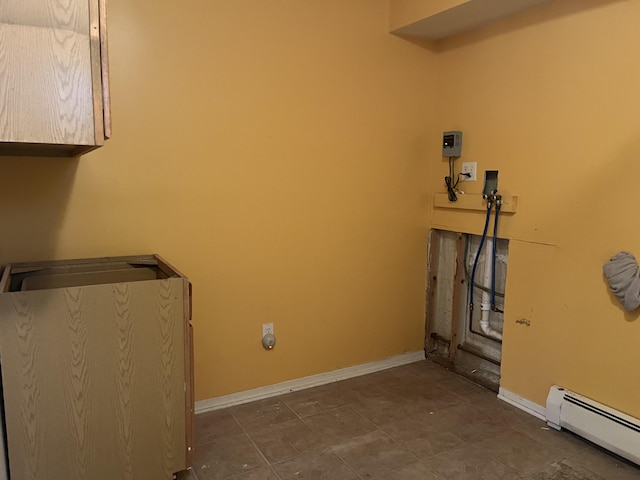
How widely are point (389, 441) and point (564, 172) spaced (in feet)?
5.35

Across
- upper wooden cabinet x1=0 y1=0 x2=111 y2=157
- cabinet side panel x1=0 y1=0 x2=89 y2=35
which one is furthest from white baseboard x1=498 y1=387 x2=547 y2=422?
cabinet side panel x1=0 y1=0 x2=89 y2=35

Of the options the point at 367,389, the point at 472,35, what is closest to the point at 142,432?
the point at 367,389

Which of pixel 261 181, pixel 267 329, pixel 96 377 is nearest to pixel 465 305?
pixel 267 329

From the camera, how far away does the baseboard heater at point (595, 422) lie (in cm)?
211

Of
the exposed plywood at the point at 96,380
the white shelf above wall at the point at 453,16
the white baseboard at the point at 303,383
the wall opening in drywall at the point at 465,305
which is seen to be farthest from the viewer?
the wall opening in drywall at the point at 465,305

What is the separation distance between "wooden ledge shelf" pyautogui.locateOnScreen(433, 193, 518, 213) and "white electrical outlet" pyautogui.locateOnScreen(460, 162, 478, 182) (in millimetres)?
102

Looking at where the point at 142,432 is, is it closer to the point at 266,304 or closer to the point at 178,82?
the point at 266,304

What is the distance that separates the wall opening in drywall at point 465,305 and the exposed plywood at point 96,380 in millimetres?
1908

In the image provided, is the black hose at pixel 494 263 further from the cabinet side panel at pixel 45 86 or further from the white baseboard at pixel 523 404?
the cabinet side panel at pixel 45 86

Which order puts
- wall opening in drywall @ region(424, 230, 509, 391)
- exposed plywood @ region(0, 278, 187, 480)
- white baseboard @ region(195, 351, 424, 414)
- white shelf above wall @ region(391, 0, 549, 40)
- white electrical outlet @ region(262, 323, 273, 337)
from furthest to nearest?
wall opening in drywall @ region(424, 230, 509, 391) < white electrical outlet @ region(262, 323, 273, 337) < white baseboard @ region(195, 351, 424, 414) < white shelf above wall @ region(391, 0, 549, 40) < exposed plywood @ region(0, 278, 187, 480)

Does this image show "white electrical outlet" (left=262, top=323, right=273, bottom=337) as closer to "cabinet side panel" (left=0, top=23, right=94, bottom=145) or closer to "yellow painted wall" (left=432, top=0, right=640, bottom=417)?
"yellow painted wall" (left=432, top=0, right=640, bottom=417)

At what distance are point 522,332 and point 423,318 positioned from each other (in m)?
0.84

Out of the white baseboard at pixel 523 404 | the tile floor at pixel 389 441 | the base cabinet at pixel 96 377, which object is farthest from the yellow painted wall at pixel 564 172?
the base cabinet at pixel 96 377

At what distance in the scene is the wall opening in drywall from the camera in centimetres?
287
